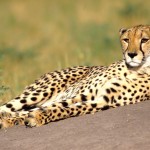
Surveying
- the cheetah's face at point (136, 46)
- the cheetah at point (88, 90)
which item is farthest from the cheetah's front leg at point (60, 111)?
the cheetah's face at point (136, 46)

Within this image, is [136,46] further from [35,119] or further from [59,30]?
[59,30]

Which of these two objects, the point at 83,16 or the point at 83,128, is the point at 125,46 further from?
the point at 83,16

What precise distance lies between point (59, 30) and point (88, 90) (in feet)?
35.5

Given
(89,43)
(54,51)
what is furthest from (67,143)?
(89,43)

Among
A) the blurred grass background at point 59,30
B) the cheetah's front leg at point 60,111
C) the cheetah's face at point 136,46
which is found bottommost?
the blurred grass background at point 59,30

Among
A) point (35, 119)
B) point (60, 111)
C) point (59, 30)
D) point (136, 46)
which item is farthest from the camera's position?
point (59, 30)

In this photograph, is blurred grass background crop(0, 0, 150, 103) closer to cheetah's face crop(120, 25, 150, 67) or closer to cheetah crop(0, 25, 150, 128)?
cheetah crop(0, 25, 150, 128)

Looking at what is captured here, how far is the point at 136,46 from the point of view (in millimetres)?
8703

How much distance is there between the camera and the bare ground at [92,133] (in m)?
6.71

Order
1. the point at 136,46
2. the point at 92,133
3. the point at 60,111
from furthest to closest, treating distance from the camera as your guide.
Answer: the point at 136,46
the point at 60,111
the point at 92,133

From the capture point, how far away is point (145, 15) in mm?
20078

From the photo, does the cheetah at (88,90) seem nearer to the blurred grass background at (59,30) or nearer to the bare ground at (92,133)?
the bare ground at (92,133)

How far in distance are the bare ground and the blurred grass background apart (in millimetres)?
3969

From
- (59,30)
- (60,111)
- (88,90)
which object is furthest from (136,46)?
(59,30)
